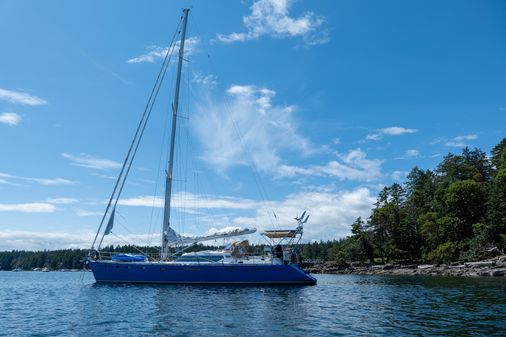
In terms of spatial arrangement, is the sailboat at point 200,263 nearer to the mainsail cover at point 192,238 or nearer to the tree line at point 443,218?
the mainsail cover at point 192,238

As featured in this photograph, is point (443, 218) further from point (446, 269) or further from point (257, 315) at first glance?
point (257, 315)

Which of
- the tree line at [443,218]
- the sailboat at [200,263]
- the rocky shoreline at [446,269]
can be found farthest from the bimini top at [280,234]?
the tree line at [443,218]

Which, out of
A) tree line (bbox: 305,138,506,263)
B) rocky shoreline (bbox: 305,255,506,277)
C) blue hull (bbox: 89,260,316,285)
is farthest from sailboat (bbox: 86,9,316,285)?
tree line (bbox: 305,138,506,263)

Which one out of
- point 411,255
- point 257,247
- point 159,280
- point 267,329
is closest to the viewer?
point 267,329

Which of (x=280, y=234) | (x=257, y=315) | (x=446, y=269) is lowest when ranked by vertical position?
(x=257, y=315)

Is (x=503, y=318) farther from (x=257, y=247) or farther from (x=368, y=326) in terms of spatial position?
(x=257, y=247)

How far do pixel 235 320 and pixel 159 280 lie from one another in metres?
20.6

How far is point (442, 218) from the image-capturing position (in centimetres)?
7219

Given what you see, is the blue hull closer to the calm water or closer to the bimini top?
the bimini top

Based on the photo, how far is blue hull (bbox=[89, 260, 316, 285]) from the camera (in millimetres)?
37656

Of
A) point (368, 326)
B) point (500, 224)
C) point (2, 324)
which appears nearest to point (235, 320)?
point (368, 326)

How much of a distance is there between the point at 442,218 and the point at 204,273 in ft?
169

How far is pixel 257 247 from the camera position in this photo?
4153 centimetres

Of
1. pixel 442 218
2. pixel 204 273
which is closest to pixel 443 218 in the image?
pixel 442 218
